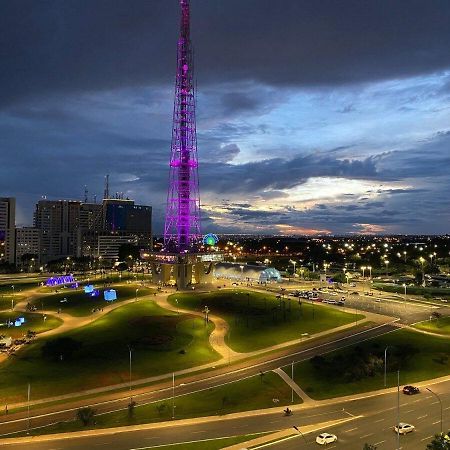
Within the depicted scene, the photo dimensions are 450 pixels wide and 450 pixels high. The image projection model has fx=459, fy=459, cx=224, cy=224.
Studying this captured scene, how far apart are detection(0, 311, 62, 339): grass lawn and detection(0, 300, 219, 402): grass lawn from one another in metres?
8.87

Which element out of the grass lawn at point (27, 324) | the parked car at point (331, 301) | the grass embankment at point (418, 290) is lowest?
the grass lawn at point (27, 324)

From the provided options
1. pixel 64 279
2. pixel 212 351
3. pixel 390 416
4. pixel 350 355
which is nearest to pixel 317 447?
pixel 390 416

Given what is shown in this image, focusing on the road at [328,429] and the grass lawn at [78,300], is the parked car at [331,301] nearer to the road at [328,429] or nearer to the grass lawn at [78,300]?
the grass lawn at [78,300]

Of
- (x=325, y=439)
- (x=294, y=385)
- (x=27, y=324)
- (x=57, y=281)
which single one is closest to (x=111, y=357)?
(x=294, y=385)

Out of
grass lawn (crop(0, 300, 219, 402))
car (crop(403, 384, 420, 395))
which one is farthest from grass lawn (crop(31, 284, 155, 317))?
car (crop(403, 384, 420, 395))

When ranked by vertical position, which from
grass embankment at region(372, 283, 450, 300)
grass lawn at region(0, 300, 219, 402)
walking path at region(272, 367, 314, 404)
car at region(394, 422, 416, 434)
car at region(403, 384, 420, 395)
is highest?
grass embankment at region(372, 283, 450, 300)

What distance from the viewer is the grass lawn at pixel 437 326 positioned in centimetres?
9244

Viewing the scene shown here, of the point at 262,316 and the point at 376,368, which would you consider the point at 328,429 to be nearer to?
the point at 376,368

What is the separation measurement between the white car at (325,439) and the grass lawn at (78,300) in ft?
280

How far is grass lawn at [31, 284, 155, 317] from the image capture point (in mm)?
125619

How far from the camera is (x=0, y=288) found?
16662 centimetres

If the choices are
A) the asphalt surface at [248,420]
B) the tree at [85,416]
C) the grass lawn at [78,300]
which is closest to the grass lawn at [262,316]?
the asphalt surface at [248,420]

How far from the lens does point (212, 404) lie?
58156 mm

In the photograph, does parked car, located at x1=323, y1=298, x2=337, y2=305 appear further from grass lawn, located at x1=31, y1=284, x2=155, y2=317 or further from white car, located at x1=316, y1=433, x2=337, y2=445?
white car, located at x1=316, y1=433, x2=337, y2=445
